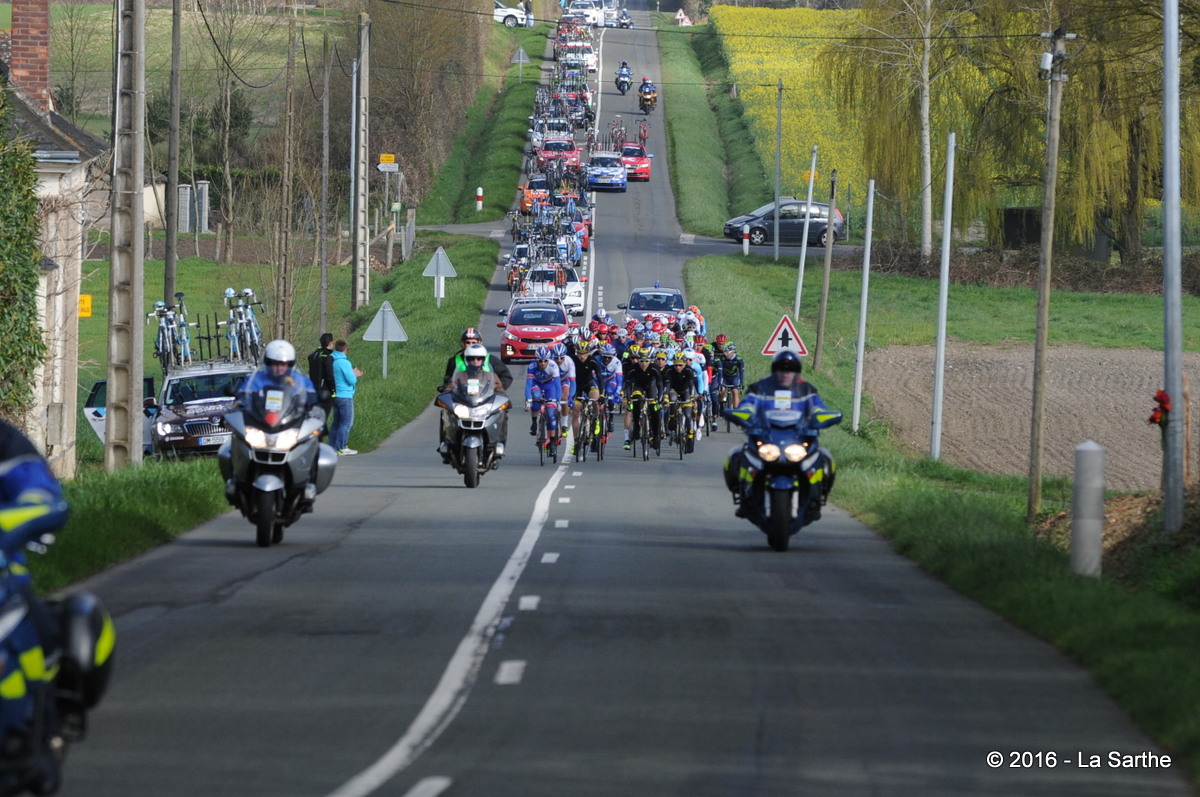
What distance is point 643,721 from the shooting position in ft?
26.2

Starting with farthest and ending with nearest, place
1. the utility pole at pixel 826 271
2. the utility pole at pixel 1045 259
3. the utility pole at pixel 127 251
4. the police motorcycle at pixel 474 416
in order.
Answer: the utility pole at pixel 826 271 → the police motorcycle at pixel 474 416 → the utility pole at pixel 1045 259 → the utility pole at pixel 127 251

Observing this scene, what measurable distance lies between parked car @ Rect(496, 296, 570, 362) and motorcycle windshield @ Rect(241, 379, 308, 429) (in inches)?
1162

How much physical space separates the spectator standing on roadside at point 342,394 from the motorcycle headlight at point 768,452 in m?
11.1

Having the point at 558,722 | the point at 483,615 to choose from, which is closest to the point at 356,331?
the point at 483,615

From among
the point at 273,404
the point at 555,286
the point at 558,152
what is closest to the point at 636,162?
the point at 558,152

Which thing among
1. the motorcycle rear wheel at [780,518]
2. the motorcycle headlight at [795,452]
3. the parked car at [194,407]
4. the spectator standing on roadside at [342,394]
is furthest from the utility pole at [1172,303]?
the parked car at [194,407]

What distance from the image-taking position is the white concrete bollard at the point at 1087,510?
13.0 meters

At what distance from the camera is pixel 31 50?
114ft

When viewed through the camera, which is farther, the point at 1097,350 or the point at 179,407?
the point at 1097,350

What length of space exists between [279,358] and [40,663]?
949cm

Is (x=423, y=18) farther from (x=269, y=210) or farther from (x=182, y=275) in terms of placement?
(x=269, y=210)

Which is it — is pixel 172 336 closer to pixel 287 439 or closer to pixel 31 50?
pixel 31 50

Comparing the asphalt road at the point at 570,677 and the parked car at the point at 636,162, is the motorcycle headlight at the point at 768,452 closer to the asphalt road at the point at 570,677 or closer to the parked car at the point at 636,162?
the asphalt road at the point at 570,677

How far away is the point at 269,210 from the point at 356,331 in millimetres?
4594
